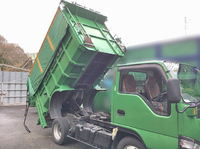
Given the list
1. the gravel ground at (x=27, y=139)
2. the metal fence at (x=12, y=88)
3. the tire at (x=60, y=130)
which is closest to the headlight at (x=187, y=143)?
the gravel ground at (x=27, y=139)

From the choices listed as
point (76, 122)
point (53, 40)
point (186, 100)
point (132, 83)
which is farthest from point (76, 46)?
point (186, 100)

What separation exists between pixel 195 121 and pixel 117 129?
1461 mm

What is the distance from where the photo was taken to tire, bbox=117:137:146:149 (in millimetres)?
3069

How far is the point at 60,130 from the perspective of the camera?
5145 millimetres

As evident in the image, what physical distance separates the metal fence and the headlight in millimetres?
12743

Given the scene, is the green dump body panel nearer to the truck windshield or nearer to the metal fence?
the truck windshield

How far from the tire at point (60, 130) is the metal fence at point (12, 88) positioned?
9018 millimetres

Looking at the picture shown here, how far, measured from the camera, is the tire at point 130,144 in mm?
3069

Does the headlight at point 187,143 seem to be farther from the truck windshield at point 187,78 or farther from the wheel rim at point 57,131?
the wheel rim at point 57,131

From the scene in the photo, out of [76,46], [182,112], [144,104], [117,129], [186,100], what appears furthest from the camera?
[76,46]

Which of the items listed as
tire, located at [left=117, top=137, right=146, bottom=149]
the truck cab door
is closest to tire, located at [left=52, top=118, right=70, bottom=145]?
the truck cab door

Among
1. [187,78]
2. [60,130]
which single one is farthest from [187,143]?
[60,130]

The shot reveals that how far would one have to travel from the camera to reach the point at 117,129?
3496 mm

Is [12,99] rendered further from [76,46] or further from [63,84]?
[76,46]
